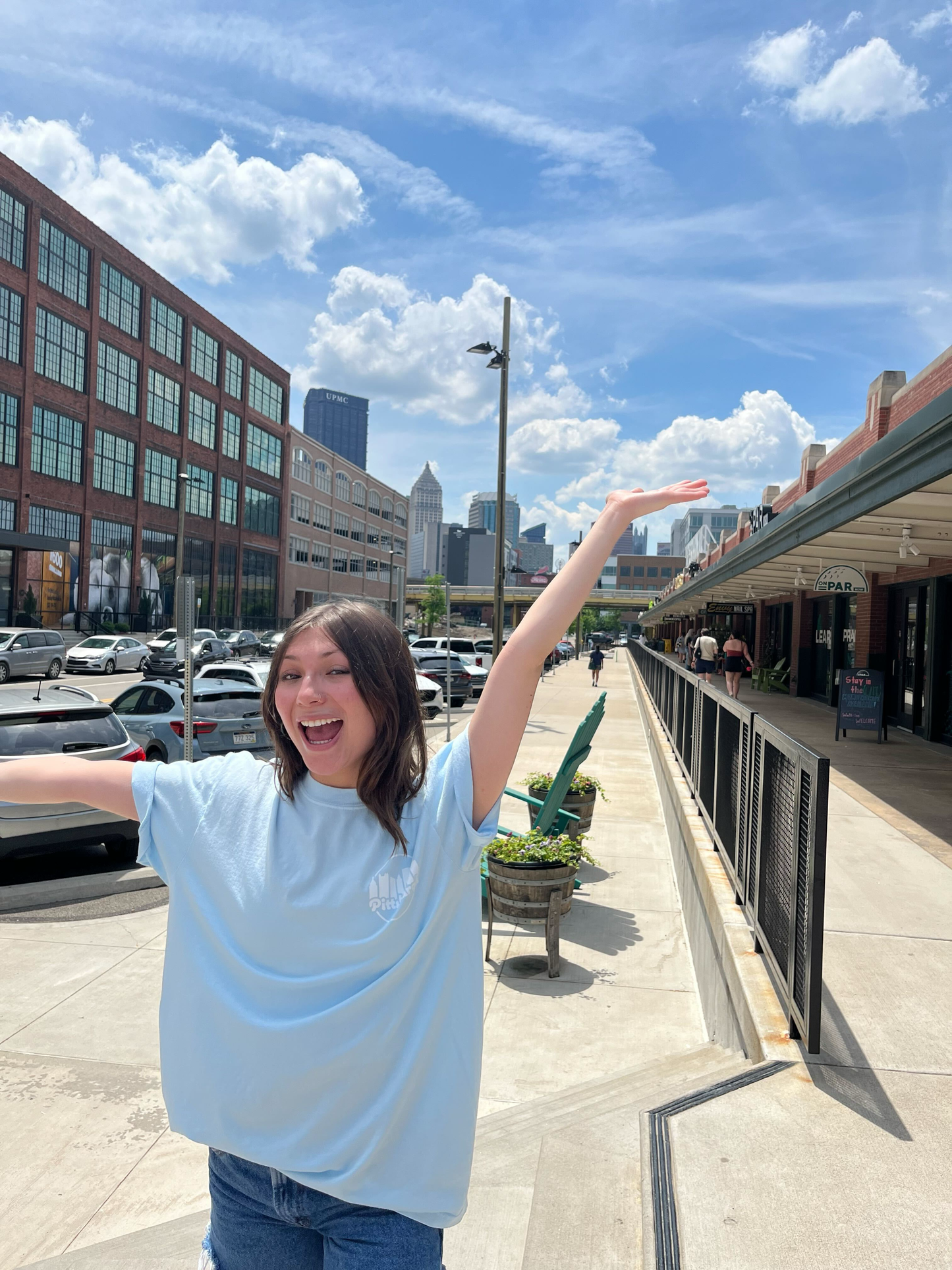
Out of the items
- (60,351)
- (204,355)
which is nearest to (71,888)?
(60,351)

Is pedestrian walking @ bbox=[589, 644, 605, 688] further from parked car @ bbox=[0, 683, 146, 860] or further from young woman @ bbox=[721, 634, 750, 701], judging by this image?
parked car @ bbox=[0, 683, 146, 860]

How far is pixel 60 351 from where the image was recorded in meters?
47.1

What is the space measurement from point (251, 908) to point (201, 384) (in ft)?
218

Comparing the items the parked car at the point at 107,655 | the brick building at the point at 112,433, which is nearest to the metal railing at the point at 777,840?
the parked car at the point at 107,655

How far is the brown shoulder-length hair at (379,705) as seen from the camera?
5.49 ft

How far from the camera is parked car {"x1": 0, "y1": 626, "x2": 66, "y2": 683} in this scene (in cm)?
2905

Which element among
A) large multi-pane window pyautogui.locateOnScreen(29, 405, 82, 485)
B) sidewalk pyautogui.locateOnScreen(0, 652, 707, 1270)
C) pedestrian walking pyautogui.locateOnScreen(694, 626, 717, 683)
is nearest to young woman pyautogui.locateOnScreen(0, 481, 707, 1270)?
sidewalk pyautogui.locateOnScreen(0, 652, 707, 1270)

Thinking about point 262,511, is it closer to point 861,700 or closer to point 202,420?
point 202,420

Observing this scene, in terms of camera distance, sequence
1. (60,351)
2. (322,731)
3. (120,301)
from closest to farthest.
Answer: (322,731) → (60,351) → (120,301)

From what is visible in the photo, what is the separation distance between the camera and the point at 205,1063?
1639mm

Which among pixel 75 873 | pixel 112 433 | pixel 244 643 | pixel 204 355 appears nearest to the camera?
pixel 75 873

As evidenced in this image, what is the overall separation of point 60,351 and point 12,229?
6006 mm

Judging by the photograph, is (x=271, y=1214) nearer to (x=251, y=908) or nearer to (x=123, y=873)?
(x=251, y=908)

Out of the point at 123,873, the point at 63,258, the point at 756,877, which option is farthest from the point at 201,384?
the point at 756,877
